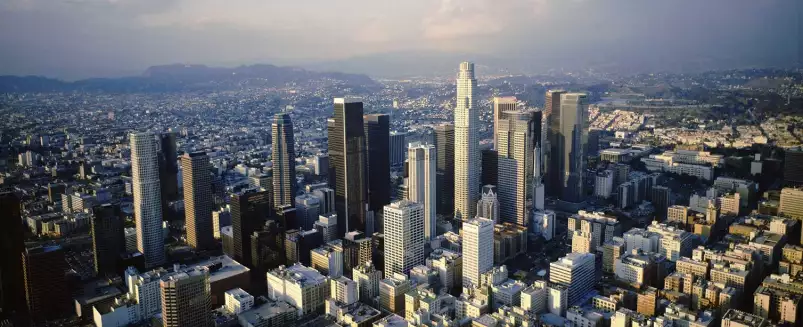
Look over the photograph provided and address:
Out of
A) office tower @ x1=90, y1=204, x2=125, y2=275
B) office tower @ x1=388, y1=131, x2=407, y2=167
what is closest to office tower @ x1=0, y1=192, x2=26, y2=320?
office tower @ x1=90, y1=204, x2=125, y2=275

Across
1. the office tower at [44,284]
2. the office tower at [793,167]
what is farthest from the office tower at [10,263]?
the office tower at [793,167]

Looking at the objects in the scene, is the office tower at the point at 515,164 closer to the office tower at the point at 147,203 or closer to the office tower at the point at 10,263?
the office tower at the point at 147,203

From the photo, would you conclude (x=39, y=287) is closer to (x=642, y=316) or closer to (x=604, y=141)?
(x=642, y=316)

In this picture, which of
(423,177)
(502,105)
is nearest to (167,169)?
(423,177)

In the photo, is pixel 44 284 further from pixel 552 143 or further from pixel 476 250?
pixel 552 143

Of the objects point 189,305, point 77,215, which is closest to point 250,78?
point 77,215

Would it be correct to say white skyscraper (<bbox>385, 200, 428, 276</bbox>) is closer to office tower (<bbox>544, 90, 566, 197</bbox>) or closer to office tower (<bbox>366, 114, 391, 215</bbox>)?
office tower (<bbox>366, 114, 391, 215</bbox>)
